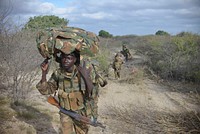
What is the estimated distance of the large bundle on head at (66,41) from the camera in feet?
10.7

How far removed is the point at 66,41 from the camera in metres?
3.27

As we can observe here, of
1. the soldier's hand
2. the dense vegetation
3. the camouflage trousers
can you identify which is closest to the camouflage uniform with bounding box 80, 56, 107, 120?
the camouflage trousers

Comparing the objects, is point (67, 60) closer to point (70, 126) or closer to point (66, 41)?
point (66, 41)

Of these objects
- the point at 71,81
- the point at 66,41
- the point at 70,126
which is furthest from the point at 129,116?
the point at 66,41

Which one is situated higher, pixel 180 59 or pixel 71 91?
pixel 71 91

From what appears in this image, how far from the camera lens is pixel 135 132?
5.45 meters

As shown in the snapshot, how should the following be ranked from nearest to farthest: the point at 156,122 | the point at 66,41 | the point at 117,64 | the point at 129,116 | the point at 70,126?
the point at 66,41 → the point at 70,126 → the point at 156,122 → the point at 129,116 → the point at 117,64

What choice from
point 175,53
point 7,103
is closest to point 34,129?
point 7,103

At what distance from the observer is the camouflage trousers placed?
3646 mm

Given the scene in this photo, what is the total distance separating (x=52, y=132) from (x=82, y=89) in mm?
2323

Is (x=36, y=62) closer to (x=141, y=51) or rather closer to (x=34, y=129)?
(x=34, y=129)

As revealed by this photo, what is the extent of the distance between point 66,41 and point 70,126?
118cm

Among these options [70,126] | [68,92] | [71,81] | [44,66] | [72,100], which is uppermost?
[44,66]

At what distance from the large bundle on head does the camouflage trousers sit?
865 mm
